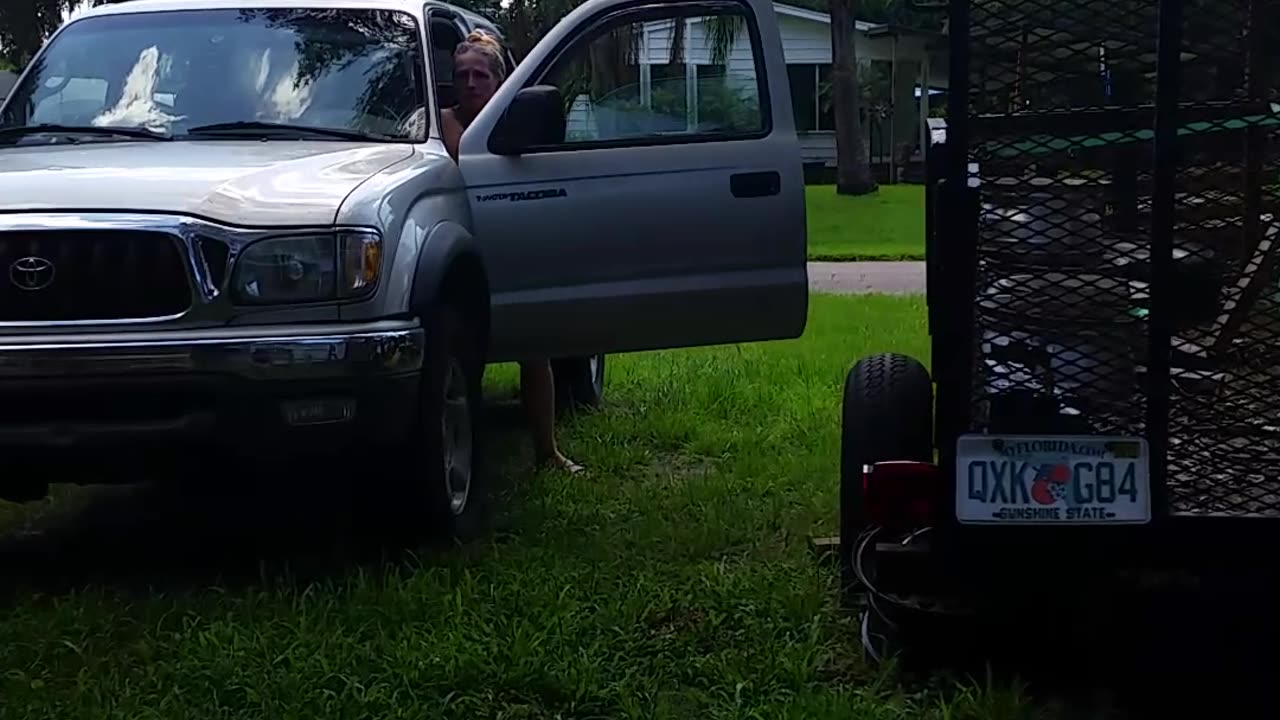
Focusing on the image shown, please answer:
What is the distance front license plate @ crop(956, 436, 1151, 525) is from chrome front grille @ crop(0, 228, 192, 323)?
7.13 feet

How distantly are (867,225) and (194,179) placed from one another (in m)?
18.4

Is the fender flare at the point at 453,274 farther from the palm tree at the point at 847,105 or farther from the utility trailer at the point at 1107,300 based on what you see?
the palm tree at the point at 847,105

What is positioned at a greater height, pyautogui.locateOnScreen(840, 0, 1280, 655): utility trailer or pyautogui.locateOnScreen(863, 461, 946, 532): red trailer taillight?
pyautogui.locateOnScreen(840, 0, 1280, 655): utility trailer

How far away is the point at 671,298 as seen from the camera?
213 inches

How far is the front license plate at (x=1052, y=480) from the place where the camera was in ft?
10.8

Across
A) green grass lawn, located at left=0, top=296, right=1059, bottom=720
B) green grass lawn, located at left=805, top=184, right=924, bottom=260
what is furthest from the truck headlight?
green grass lawn, located at left=805, top=184, right=924, bottom=260

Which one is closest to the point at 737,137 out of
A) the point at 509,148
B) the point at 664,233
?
the point at 664,233

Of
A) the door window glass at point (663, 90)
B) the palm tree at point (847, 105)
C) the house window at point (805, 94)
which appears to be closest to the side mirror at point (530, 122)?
the door window glass at point (663, 90)

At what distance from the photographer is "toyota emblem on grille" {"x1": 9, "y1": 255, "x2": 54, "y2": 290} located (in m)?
4.16

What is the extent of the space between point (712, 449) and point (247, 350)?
276cm

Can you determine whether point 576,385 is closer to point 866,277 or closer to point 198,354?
point 198,354

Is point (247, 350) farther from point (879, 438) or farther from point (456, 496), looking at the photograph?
point (879, 438)

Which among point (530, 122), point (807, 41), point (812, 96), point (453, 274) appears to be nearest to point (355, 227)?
point (453, 274)

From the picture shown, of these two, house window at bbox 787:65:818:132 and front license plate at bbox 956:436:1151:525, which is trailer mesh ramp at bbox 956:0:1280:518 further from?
→ house window at bbox 787:65:818:132
